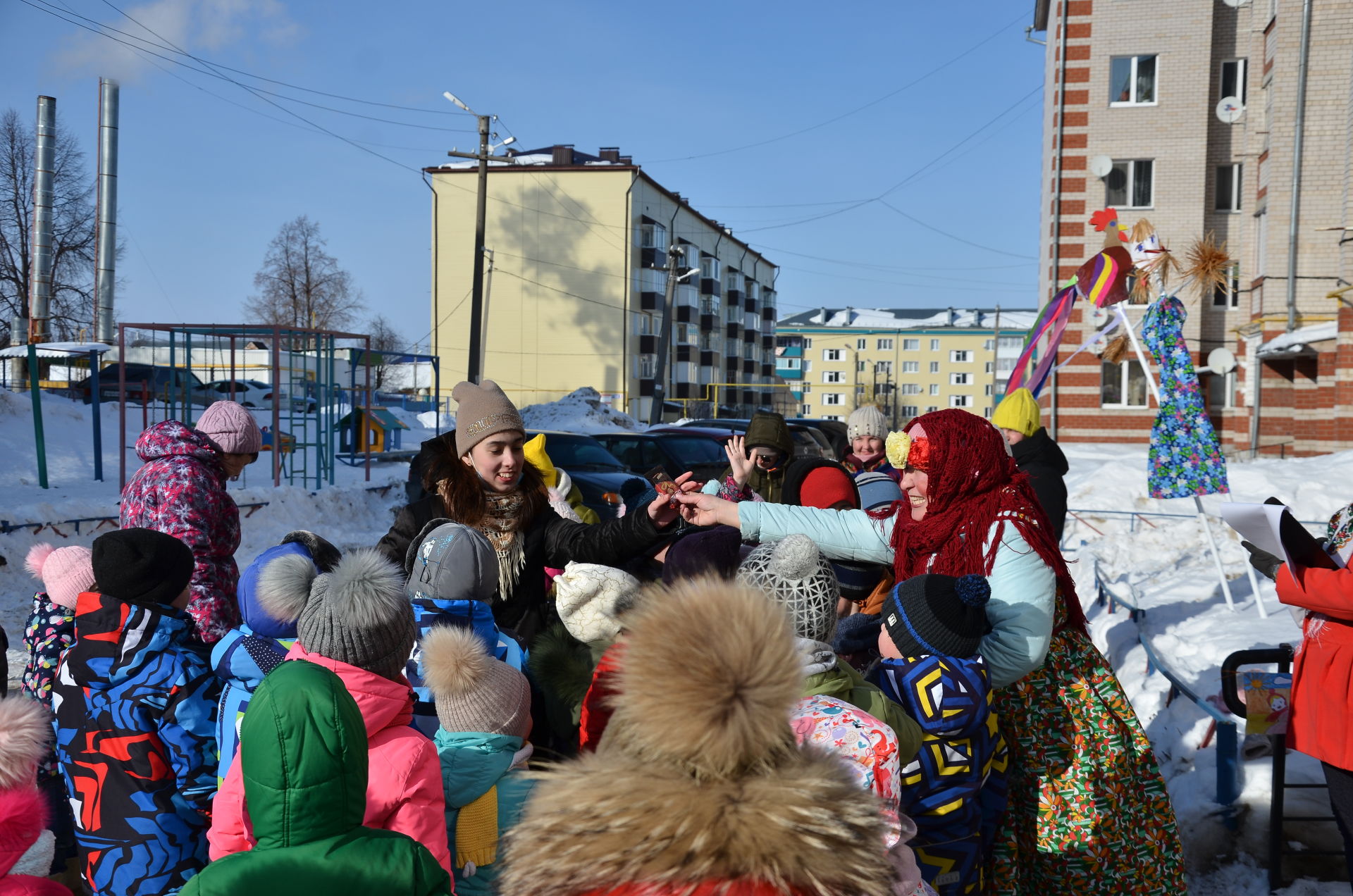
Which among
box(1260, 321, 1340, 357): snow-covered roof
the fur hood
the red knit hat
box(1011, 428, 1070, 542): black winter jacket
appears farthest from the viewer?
box(1260, 321, 1340, 357): snow-covered roof

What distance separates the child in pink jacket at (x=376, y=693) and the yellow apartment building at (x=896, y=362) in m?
93.4

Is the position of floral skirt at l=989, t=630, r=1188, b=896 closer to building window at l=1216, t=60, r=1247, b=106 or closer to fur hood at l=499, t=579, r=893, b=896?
fur hood at l=499, t=579, r=893, b=896

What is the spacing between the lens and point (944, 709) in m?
2.38

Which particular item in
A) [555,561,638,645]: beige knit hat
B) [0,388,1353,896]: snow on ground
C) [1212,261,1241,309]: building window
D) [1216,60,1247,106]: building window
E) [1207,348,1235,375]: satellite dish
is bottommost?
[0,388,1353,896]: snow on ground

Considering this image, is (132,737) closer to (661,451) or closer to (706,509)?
(706,509)

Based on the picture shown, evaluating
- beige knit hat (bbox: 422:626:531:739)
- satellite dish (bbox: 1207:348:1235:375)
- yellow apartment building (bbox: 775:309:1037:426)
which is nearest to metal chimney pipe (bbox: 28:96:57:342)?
beige knit hat (bbox: 422:626:531:739)

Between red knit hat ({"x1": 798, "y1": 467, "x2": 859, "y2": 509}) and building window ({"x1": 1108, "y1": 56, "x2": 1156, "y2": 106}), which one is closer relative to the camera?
red knit hat ({"x1": 798, "y1": 467, "x2": 859, "y2": 509})

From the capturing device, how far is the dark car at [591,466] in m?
11.5

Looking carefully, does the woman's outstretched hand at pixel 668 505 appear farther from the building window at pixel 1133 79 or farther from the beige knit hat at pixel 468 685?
the building window at pixel 1133 79

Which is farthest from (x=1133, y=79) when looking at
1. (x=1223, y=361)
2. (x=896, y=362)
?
(x=896, y=362)

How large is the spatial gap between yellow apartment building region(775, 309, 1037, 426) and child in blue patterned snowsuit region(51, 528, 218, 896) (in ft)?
306

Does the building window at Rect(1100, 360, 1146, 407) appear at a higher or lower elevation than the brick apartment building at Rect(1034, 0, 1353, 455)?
lower

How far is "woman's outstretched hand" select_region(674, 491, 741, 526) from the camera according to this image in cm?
331

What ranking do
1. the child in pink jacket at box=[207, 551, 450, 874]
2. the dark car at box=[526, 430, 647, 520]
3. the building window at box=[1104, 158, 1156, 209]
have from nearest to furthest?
1. the child in pink jacket at box=[207, 551, 450, 874]
2. the dark car at box=[526, 430, 647, 520]
3. the building window at box=[1104, 158, 1156, 209]
